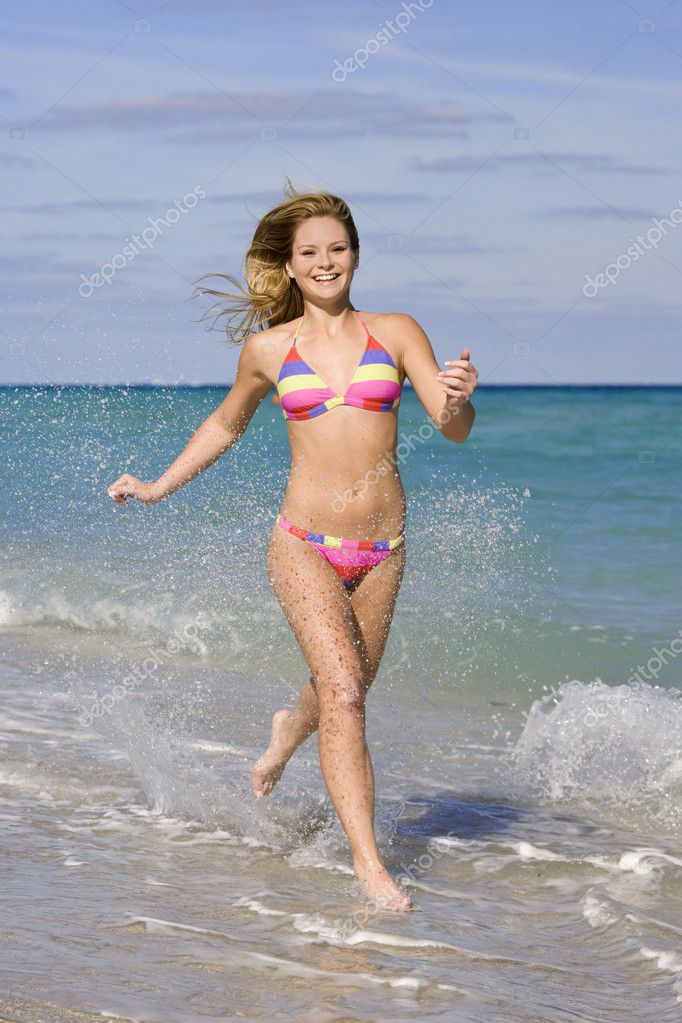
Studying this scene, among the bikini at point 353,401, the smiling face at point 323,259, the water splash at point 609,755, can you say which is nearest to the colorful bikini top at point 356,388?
the bikini at point 353,401

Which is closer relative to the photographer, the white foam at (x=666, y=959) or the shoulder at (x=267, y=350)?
the white foam at (x=666, y=959)

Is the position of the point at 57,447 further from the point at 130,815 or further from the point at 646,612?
the point at 130,815

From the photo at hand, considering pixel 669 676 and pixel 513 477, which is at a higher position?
pixel 513 477

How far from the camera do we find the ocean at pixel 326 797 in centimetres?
365

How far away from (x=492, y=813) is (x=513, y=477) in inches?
765

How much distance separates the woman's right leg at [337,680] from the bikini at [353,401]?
1.6 inches

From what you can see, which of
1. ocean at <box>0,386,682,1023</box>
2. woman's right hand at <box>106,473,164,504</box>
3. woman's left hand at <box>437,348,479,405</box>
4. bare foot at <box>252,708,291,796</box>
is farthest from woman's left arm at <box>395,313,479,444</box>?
ocean at <box>0,386,682,1023</box>

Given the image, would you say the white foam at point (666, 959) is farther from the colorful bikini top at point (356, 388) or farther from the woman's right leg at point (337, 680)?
the colorful bikini top at point (356, 388)

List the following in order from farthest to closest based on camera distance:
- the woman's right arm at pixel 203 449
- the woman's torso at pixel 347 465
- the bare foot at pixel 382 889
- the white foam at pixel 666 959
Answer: the woman's right arm at pixel 203 449, the woman's torso at pixel 347 465, the bare foot at pixel 382 889, the white foam at pixel 666 959

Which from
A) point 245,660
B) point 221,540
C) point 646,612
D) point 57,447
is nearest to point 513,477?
point 57,447

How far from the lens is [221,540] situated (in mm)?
14961

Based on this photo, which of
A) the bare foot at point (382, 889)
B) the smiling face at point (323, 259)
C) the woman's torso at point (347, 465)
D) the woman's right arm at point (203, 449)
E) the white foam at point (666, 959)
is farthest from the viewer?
the woman's right arm at point (203, 449)

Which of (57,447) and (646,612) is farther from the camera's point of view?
(57,447)

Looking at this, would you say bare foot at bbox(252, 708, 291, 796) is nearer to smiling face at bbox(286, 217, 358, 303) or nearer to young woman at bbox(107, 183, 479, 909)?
young woman at bbox(107, 183, 479, 909)
